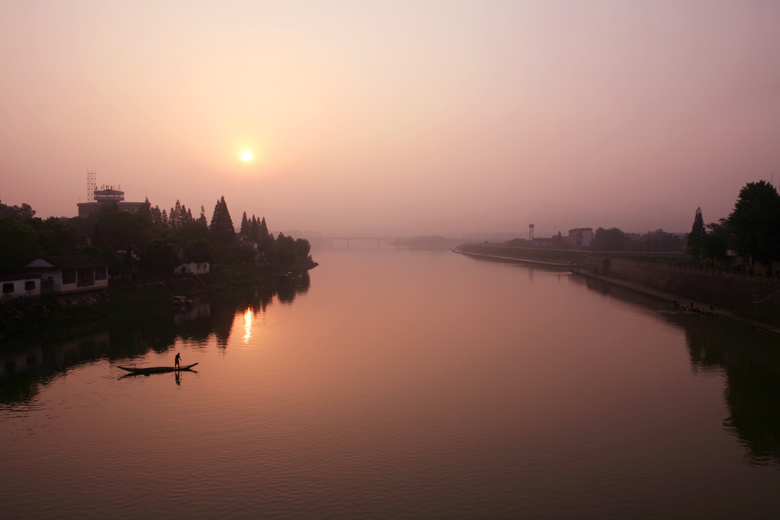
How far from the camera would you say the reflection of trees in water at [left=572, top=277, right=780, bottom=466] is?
14.9 m

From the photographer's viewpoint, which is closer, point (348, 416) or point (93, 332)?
point (348, 416)

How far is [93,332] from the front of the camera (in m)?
29.3

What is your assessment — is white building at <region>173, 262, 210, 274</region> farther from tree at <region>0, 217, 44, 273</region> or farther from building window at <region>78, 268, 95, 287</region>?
tree at <region>0, 217, 44, 273</region>

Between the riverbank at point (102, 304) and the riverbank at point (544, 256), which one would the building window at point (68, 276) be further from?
the riverbank at point (544, 256)

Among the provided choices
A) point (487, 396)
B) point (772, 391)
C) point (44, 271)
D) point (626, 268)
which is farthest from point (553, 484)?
point (626, 268)

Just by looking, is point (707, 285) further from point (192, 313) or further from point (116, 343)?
point (116, 343)

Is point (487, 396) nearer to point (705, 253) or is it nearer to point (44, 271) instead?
point (44, 271)

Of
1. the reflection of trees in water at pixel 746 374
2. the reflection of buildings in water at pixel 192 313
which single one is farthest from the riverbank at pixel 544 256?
the reflection of buildings in water at pixel 192 313

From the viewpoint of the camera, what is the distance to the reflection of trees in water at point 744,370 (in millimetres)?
14922

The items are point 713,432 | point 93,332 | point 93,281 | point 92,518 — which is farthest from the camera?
point 93,281

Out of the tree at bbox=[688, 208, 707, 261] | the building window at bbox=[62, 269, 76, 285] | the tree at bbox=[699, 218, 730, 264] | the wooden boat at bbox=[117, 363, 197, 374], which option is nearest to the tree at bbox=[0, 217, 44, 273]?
the building window at bbox=[62, 269, 76, 285]

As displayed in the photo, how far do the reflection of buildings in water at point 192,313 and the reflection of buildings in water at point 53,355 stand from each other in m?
7.26

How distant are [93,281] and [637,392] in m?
35.2

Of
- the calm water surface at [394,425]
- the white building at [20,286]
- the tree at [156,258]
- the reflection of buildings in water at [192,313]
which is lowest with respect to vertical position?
the calm water surface at [394,425]
